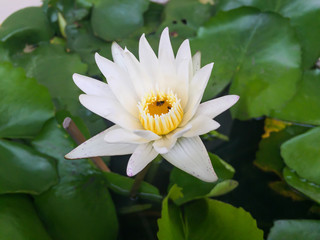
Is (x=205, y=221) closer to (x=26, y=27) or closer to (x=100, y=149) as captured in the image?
(x=100, y=149)

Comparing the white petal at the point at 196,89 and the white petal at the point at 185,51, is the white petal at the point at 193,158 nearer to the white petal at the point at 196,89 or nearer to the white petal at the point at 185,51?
the white petal at the point at 196,89

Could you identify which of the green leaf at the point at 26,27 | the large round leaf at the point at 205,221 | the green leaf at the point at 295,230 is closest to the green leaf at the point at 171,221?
the large round leaf at the point at 205,221

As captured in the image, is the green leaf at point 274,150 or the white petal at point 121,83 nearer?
the white petal at point 121,83

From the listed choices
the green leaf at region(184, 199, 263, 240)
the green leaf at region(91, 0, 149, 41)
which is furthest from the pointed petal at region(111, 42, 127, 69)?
the green leaf at region(91, 0, 149, 41)

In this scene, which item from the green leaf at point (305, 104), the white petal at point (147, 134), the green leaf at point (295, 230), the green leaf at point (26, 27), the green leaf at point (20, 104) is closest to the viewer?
the white petal at point (147, 134)

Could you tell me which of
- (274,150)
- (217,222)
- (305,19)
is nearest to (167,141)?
(217,222)

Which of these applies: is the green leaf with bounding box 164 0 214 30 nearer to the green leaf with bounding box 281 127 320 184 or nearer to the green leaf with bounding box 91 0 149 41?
the green leaf with bounding box 91 0 149 41

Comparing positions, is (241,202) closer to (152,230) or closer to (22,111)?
(152,230)
